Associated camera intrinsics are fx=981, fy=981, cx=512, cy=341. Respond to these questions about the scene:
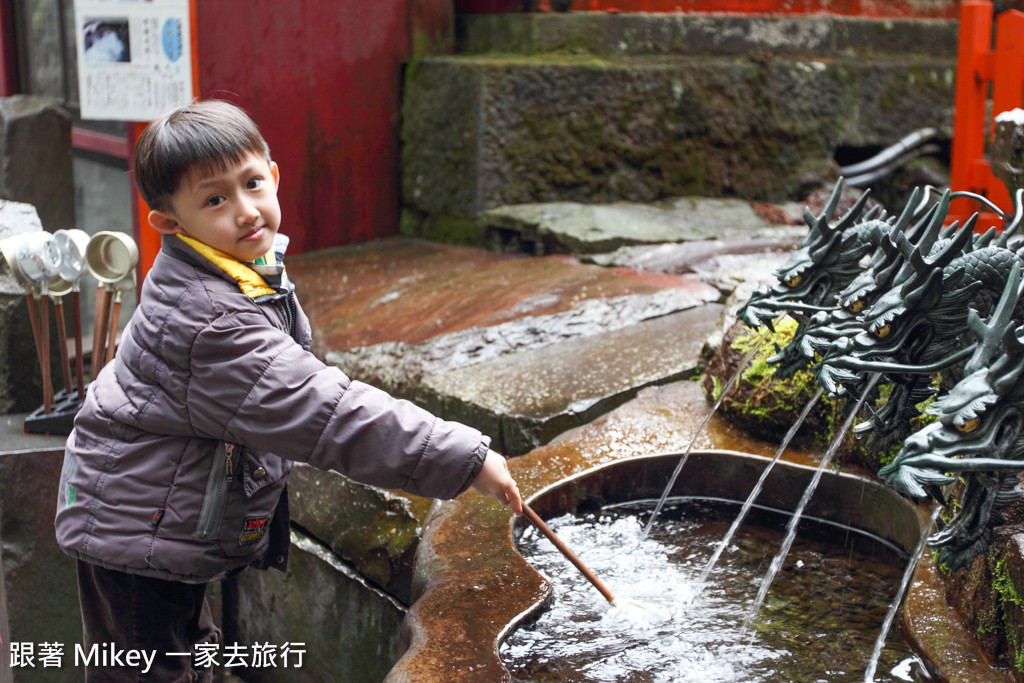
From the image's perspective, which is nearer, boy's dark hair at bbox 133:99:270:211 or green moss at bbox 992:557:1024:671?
green moss at bbox 992:557:1024:671

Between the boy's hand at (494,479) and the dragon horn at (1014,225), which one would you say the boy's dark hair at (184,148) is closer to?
the boy's hand at (494,479)

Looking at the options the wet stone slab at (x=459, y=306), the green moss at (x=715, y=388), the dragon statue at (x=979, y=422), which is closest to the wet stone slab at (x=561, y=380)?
the wet stone slab at (x=459, y=306)

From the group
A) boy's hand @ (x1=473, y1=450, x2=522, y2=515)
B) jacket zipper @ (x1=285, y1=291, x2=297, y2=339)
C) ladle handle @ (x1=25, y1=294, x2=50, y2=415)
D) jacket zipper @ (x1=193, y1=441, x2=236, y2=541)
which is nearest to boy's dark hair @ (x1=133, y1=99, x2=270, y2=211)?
jacket zipper @ (x1=285, y1=291, x2=297, y2=339)

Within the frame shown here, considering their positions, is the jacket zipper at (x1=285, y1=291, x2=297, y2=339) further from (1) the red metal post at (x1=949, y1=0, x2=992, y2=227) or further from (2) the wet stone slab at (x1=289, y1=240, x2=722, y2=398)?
(1) the red metal post at (x1=949, y1=0, x2=992, y2=227)

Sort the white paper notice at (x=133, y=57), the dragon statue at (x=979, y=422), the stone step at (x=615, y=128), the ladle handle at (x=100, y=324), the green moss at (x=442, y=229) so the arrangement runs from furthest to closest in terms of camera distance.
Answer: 1. the green moss at (x=442, y=229)
2. the stone step at (x=615, y=128)
3. the white paper notice at (x=133, y=57)
4. the ladle handle at (x=100, y=324)
5. the dragon statue at (x=979, y=422)

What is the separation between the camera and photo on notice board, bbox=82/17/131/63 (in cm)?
416

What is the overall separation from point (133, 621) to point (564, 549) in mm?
1021

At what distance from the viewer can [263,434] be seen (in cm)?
200

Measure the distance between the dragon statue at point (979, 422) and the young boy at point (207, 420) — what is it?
806mm

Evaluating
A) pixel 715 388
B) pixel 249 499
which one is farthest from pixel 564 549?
pixel 715 388

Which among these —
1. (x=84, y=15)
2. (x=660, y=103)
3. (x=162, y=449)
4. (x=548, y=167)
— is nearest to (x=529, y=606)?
(x=162, y=449)

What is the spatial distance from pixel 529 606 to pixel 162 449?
88 cm

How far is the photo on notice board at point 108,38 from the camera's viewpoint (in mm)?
4156

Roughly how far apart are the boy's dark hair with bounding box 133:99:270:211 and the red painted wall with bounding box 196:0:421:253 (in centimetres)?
345
